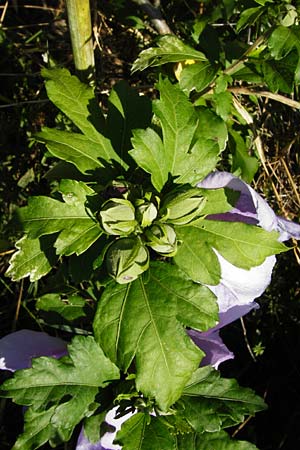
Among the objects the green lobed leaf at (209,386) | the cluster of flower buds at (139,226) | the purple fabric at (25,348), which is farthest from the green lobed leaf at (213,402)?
the cluster of flower buds at (139,226)

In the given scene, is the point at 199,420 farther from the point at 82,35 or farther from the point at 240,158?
the point at 82,35

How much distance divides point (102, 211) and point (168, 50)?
0.68m

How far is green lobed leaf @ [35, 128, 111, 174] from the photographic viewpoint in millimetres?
1415

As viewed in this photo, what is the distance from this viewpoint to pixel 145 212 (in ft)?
4.10

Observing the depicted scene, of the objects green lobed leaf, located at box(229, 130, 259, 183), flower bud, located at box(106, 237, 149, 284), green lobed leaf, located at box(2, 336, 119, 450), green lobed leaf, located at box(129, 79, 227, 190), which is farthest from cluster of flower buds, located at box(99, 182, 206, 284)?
green lobed leaf, located at box(229, 130, 259, 183)

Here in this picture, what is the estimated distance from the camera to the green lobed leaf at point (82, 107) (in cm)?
149

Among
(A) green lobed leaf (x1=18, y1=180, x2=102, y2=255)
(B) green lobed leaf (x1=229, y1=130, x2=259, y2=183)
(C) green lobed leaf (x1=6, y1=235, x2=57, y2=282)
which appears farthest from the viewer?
(B) green lobed leaf (x1=229, y1=130, x2=259, y2=183)

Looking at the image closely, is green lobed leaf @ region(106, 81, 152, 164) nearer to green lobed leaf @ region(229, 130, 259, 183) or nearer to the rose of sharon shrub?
the rose of sharon shrub

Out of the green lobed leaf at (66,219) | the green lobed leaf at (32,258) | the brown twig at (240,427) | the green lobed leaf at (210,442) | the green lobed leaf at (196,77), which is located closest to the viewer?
the green lobed leaf at (66,219)

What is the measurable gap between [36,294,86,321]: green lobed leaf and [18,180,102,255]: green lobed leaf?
1.45 ft

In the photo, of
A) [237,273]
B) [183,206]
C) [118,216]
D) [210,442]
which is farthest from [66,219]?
[210,442]

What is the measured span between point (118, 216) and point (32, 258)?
1.04 feet

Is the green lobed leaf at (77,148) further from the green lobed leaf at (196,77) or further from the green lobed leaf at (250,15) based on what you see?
the green lobed leaf at (250,15)

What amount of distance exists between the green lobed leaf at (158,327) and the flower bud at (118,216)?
6.0 inches
